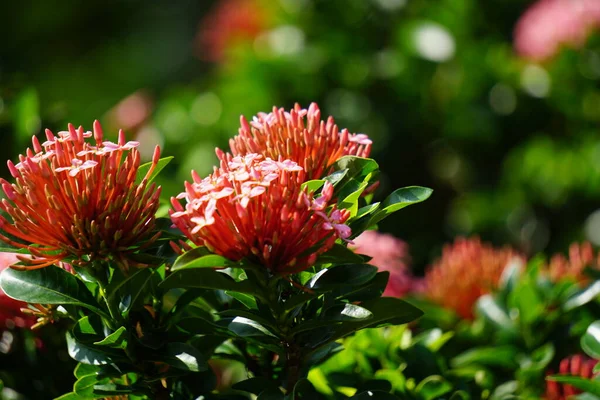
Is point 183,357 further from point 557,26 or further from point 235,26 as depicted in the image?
point 235,26

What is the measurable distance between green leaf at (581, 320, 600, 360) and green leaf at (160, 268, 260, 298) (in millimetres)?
398

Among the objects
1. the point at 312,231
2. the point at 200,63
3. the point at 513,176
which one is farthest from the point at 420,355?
the point at 200,63

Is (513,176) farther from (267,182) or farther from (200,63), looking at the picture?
(200,63)

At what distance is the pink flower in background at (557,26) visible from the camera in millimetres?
2283

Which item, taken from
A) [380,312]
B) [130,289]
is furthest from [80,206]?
[380,312]

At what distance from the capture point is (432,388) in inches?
37.0

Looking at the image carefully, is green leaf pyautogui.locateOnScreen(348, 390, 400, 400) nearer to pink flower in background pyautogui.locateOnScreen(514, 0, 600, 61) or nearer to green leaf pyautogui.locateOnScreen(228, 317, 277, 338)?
green leaf pyautogui.locateOnScreen(228, 317, 277, 338)

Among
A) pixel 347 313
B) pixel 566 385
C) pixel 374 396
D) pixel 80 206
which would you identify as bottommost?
pixel 566 385

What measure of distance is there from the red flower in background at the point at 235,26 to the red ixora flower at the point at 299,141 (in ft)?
7.11

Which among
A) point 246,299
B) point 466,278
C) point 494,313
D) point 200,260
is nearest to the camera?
point 200,260

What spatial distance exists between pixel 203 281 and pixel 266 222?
76 millimetres

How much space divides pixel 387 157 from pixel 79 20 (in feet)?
13.0

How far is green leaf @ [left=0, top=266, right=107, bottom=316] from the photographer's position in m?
0.76

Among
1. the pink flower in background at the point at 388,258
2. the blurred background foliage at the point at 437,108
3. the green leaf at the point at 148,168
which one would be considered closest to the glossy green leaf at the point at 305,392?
the green leaf at the point at 148,168
